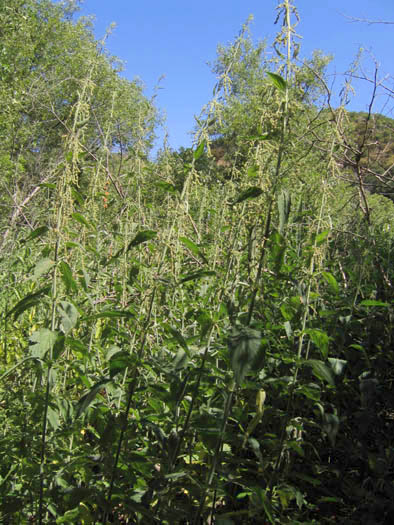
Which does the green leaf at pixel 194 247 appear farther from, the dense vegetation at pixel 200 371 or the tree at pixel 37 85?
the tree at pixel 37 85

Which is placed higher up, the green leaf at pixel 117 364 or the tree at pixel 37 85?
the tree at pixel 37 85

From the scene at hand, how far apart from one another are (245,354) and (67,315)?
24.2 inches

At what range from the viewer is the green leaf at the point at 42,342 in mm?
1438

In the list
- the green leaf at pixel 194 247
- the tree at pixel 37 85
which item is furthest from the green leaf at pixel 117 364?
the tree at pixel 37 85

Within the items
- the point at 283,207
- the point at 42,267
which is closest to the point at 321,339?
the point at 283,207

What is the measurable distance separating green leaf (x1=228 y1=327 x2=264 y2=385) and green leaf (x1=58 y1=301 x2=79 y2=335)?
0.53m

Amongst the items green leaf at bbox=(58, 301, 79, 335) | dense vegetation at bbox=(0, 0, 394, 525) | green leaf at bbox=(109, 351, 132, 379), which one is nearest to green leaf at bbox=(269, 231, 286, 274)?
dense vegetation at bbox=(0, 0, 394, 525)

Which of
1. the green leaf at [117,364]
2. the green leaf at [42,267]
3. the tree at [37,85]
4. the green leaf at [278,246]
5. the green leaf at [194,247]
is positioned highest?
the tree at [37,85]

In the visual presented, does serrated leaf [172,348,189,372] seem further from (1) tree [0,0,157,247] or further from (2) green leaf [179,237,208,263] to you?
(1) tree [0,0,157,247]

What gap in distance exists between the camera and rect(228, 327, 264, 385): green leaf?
4.23 feet

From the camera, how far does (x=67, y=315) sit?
4.96 ft

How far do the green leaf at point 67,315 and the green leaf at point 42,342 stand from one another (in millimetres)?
48

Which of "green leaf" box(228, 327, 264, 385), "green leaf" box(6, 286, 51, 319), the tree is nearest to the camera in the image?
"green leaf" box(228, 327, 264, 385)

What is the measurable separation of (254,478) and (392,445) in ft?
2.48
